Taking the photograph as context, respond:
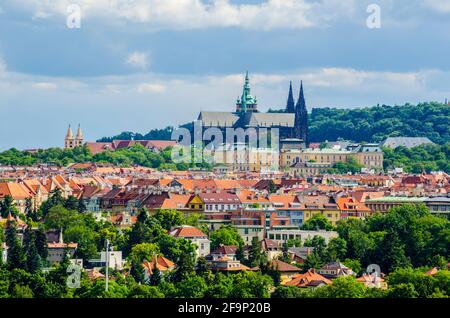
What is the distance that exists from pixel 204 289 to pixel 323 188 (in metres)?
39.0

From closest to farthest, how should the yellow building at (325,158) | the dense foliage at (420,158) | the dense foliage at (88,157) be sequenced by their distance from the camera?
1. the dense foliage at (420,158)
2. the dense foliage at (88,157)
3. the yellow building at (325,158)

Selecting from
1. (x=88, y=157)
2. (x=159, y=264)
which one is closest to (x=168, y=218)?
(x=159, y=264)

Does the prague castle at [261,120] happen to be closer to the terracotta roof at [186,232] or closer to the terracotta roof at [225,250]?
the terracotta roof at [186,232]

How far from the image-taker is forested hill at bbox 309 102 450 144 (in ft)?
445

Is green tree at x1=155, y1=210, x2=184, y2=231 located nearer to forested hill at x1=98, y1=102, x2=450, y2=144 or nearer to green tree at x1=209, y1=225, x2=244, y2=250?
green tree at x1=209, y1=225, x2=244, y2=250

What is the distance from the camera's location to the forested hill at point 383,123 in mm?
135750

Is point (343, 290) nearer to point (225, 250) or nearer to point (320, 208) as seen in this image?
point (225, 250)

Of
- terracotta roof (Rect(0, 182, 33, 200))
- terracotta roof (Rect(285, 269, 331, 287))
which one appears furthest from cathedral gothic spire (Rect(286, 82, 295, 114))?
terracotta roof (Rect(285, 269, 331, 287))

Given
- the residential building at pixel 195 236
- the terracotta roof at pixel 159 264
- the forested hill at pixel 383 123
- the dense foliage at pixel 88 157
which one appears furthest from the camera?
the forested hill at pixel 383 123

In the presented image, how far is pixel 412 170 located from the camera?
112 m

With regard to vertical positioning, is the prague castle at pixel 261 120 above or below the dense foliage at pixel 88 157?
above

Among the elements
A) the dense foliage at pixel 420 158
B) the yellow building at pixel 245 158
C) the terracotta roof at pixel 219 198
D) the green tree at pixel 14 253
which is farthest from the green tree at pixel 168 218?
the yellow building at pixel 245 158

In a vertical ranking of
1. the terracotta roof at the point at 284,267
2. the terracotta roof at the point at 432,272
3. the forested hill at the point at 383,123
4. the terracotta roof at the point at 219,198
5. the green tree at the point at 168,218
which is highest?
the forested hill at the point at 383,123

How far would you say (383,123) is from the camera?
141m
